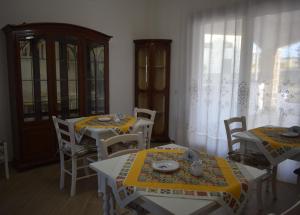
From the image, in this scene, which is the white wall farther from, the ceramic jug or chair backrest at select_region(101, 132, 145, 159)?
the ceramic jug

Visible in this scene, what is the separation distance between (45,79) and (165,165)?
7.67 feet

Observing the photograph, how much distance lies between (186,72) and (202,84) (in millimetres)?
414

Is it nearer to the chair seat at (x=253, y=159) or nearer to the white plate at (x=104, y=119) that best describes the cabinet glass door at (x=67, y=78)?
the white plate at (x=104, y=119)

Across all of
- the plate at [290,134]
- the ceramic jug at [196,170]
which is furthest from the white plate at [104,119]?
the plate at [290,134]

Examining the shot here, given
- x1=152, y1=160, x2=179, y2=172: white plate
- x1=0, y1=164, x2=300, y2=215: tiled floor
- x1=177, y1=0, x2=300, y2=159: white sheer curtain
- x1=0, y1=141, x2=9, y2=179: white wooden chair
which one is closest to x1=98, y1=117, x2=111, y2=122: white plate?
x1=0, y1=164, x2=300, y2=215: tiled floor

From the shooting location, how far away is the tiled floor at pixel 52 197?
8.12 feet

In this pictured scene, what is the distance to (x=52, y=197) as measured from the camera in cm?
271

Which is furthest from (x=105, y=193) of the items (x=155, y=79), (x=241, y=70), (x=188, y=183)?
(x=155, y=79)

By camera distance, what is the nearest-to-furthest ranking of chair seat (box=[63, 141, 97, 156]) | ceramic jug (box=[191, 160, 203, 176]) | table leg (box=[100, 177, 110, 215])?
ceramic jug (box=[191, 160, 203, 176]), table leg (box=[100, 177, 110, 215]), chair seat (box=[63, 141, 97, 156])

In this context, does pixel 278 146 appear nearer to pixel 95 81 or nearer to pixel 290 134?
pixel 290 134

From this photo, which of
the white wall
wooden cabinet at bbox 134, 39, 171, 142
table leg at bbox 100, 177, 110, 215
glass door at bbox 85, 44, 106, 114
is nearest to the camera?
table leg at bbox 100, 177, 110, 215

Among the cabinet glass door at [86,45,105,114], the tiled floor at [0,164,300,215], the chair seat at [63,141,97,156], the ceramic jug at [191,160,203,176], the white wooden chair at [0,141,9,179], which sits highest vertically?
the cabinet glass door at [86,45,105,114]

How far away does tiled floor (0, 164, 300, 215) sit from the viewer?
2.47 metres

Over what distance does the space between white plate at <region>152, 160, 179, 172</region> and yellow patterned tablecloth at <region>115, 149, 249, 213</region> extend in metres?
0.03
